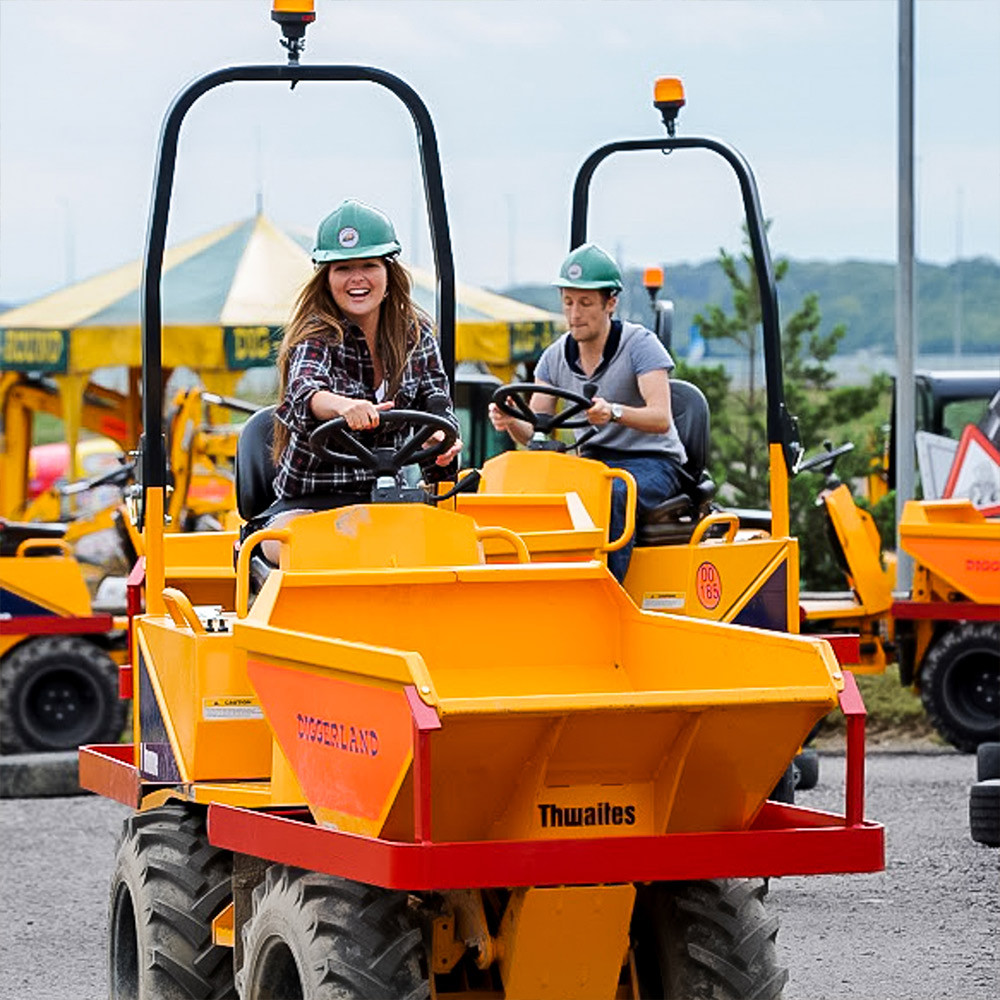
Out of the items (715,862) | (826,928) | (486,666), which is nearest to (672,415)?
(826,928)

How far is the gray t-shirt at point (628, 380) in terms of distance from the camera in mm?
10266

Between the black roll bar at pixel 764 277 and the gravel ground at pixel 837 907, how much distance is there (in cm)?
166

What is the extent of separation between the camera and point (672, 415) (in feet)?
35.6

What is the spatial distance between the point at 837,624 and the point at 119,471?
14.7ft

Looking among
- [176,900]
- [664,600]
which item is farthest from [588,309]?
[176,900]

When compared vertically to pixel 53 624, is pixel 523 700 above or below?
above

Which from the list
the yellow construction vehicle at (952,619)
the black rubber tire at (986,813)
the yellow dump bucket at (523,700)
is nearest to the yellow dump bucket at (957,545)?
the yellow construction vehicle at (952,619)

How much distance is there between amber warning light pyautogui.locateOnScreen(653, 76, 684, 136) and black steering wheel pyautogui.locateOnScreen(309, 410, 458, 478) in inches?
155

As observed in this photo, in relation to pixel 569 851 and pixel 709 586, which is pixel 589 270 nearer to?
pixel 709 586

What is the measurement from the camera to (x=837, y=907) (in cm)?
962

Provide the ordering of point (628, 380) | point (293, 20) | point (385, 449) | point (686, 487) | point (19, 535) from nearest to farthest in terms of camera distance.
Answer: point (385, 449) < point (293, 20) < point (628, 380) < point (686, 487) < point (19, 535)

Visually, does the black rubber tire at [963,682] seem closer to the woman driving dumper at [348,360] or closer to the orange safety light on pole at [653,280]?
the orange safety light on pole at [653,280]

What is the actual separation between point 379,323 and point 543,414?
314cm

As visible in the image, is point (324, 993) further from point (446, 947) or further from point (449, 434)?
point (449, 434)
